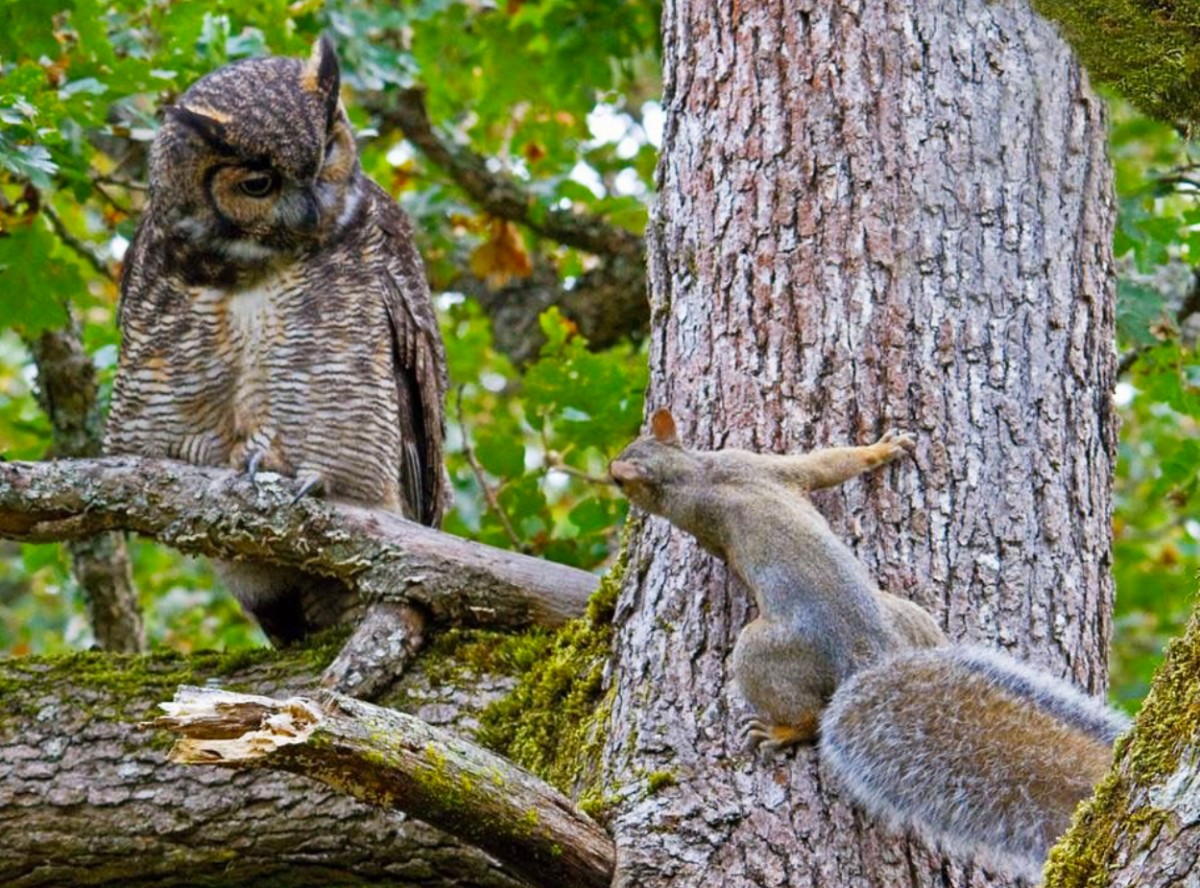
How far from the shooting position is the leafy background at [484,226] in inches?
204

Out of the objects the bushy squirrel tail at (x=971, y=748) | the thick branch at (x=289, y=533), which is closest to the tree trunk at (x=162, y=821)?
the thick branch at (x=289, y=533)

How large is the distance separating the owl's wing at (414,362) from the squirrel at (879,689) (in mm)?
2046

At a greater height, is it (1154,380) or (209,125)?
(209,125)

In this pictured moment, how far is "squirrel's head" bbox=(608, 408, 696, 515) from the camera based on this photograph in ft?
11.1

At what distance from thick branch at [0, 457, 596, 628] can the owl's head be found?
922 mm

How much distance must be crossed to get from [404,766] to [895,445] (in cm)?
127

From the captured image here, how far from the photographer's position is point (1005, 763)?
2.82m

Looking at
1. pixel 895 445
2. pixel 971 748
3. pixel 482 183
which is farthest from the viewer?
pixel 482 183

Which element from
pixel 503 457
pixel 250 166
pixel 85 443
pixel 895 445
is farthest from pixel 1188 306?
pixel 85 443

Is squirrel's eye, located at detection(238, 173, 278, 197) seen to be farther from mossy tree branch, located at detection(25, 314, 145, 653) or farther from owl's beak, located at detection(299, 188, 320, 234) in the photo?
mossy tree branch, located at detection(25, 314, 145, 653)

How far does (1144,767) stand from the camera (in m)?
2.05

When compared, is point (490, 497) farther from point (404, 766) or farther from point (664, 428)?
point (404, 766)

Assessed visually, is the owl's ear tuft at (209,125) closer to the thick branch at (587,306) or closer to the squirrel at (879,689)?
the squirrel at (879,689)

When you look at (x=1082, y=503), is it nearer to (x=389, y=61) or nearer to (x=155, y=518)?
(x=155, y=518)
